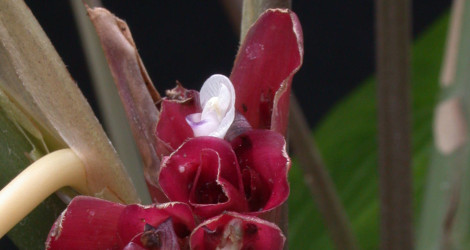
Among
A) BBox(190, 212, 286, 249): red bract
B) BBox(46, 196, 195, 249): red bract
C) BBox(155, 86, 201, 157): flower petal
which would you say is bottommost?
BBox(190, 212, 286, 249): red bract

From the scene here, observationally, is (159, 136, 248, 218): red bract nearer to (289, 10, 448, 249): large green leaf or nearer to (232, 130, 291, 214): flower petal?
(232, 130, 291, 214): flower petal

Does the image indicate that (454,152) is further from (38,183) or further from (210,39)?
(210,39)

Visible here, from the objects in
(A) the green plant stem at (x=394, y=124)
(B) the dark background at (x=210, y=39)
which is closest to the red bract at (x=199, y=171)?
(A) the green plant stem at (x=394, y=124)

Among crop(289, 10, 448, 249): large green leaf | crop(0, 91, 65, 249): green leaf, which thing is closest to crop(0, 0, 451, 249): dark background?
crop(289, 10, 448, 249): large green leaf

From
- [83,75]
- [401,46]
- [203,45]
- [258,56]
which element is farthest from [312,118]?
[258,56]

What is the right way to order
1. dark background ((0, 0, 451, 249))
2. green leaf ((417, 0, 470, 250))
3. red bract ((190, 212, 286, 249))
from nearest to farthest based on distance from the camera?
red bract ((190, 212, 286, 249)) → green leaf ((417, 0, 470, 250)) → dark background ((0, 0, 451, 249))

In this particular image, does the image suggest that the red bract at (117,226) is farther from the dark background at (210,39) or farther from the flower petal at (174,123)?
the dark background at (210,39)

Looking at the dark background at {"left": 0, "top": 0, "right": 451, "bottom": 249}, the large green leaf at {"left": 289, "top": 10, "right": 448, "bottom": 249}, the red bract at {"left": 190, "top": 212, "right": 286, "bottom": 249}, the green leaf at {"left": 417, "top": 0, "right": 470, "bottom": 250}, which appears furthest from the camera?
the dark background at {"left": 0, "top": 0, "right": 451, "bottom": 249}

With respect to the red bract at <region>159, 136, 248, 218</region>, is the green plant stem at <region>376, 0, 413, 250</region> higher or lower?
lower
